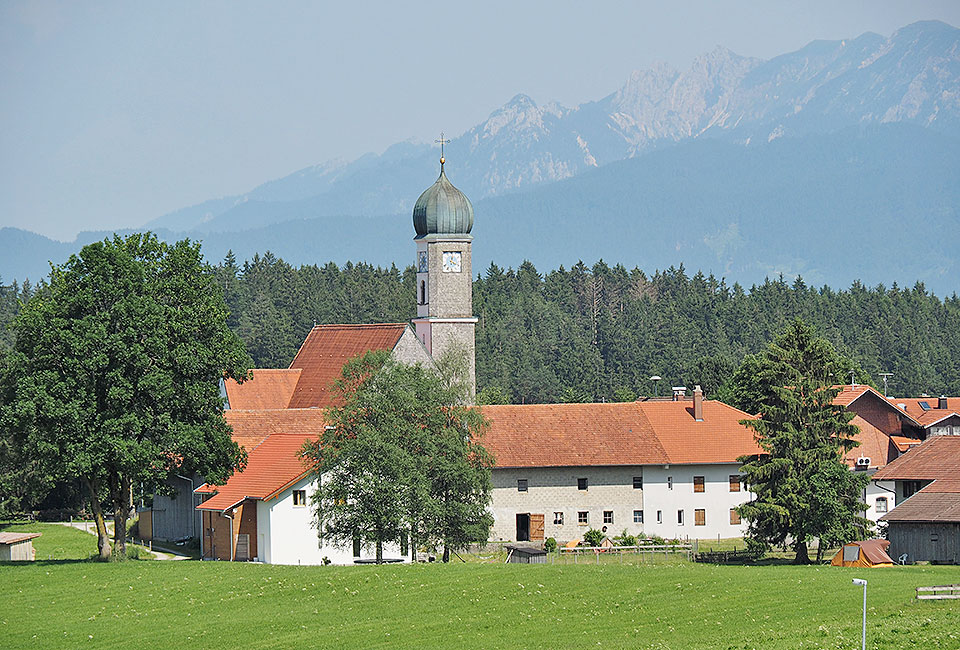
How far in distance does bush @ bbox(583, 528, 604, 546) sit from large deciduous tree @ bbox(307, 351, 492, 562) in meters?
13.0

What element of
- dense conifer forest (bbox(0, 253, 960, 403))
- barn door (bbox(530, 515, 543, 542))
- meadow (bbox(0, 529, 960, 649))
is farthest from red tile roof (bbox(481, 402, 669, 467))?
dense conifer forest (bbox(0, 253, 960, 403))

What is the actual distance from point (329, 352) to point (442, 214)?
14.5m

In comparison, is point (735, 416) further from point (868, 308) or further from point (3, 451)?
point (868, 308)

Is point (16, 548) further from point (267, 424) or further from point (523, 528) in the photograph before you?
point (523, 528)

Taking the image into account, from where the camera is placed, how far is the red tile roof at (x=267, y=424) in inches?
2445

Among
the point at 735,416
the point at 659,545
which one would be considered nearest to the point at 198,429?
the point at 659,545

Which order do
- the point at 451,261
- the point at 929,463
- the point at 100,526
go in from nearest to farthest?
1. the point at 100,526
2. the point at 929,463
3. the point at 451,261

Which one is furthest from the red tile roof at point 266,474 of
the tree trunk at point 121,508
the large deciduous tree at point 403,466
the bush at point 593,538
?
the bush at point 593,538

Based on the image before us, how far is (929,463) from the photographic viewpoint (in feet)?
198

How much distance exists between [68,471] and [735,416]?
34094 mm

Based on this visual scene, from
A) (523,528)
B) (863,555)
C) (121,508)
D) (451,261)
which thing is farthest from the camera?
(451,261)

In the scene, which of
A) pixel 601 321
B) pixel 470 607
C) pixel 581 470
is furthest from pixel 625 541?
pixel 601 321

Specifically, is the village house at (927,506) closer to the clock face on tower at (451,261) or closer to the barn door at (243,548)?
the barn door at (243,548)

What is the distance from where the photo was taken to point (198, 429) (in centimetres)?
4859
